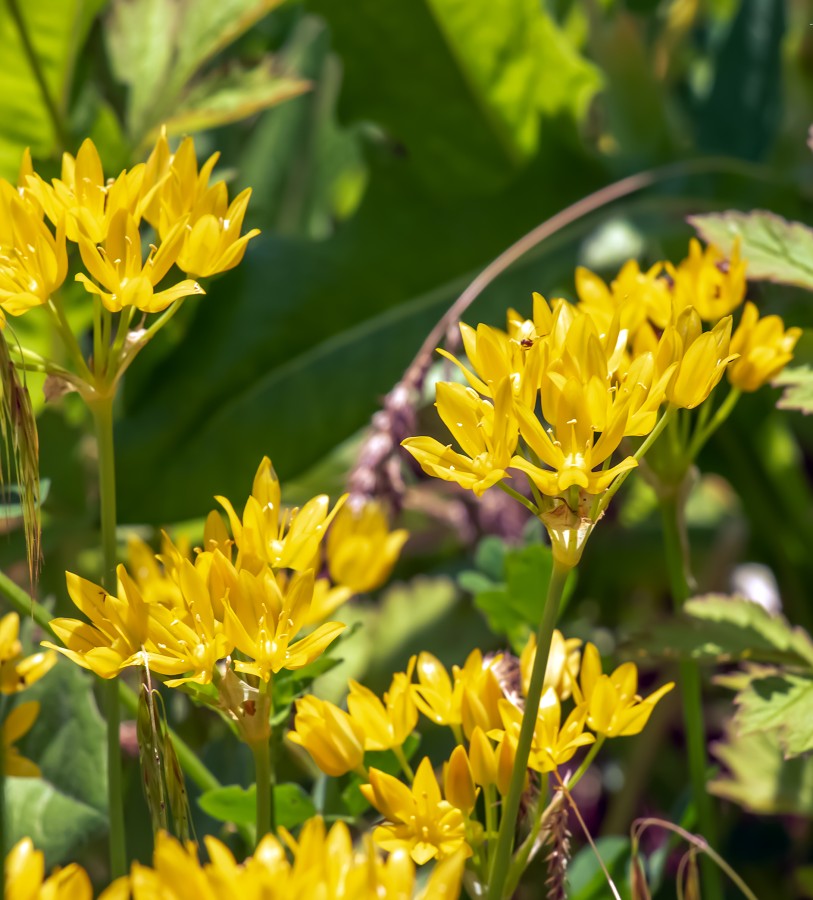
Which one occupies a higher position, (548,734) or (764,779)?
(548,734)

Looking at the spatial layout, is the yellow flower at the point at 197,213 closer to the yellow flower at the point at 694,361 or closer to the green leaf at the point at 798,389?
the yellow flower at the point at 694,361

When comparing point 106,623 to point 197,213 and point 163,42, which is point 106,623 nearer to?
point 197,213

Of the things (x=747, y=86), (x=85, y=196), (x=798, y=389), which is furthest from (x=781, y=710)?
(x=747, y=86)

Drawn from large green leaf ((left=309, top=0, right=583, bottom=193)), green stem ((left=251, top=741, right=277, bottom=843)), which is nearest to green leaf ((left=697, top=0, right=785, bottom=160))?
large green leaf ((left=309, top=0, right=583, bottom=193))

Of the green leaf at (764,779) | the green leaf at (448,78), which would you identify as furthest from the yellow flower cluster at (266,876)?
the green leaf at (448,78)

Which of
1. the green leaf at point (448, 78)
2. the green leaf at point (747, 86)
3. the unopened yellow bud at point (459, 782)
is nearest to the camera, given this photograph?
the unopened yellow bud at point (459, 782)
